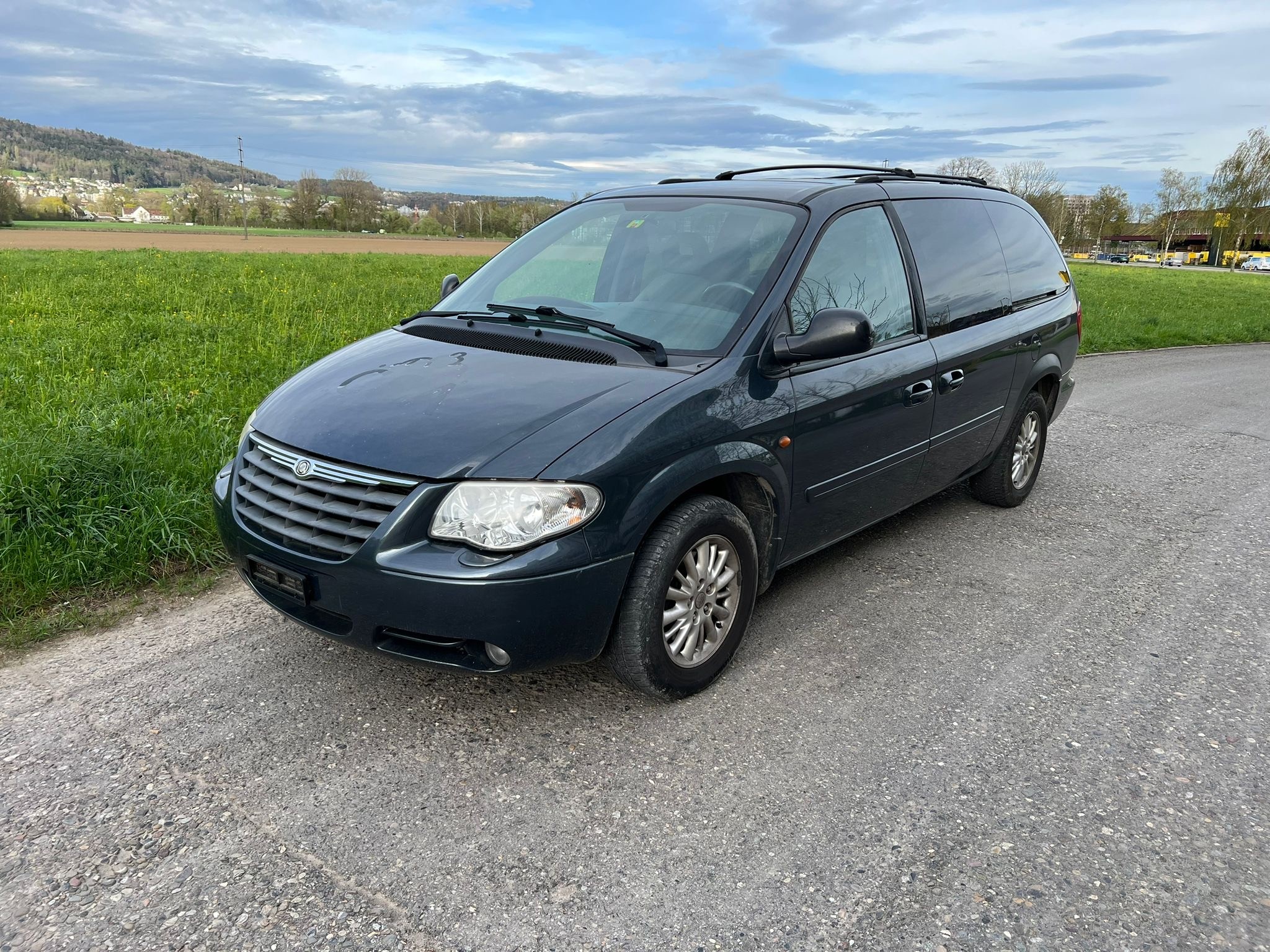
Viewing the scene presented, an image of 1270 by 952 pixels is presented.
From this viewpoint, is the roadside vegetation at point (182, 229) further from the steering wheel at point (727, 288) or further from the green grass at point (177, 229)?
the steering wheel at point (727, 288)

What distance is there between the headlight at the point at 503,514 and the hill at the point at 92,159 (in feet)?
505

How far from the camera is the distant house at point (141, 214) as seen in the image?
102 metres

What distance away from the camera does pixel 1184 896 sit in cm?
243

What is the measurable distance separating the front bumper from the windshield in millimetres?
1077

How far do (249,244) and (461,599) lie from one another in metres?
51.9

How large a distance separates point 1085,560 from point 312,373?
3.99 meters

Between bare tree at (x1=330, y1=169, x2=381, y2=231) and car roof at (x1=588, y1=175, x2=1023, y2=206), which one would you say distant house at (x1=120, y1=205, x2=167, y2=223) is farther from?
car roof at (x1=588, y1=175, x2=1023, y2=206)

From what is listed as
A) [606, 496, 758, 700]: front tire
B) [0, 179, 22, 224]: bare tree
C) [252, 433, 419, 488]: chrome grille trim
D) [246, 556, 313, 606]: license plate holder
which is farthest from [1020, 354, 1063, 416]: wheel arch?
[0, 179, 22, 224]: bare tree

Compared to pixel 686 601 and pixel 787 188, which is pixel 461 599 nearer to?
pixel 686 601

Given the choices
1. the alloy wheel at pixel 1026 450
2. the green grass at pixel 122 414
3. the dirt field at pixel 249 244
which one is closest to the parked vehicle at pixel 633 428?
the alloy wheel at pixel 1026 450

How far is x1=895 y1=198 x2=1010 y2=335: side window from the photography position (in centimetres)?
446

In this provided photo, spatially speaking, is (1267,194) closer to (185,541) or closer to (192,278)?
(192,278)

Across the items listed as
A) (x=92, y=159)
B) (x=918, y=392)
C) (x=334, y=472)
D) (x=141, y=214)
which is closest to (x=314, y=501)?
(x=334, y=472)

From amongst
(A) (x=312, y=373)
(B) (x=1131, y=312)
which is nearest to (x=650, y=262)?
(A) (x=312, y=373)
